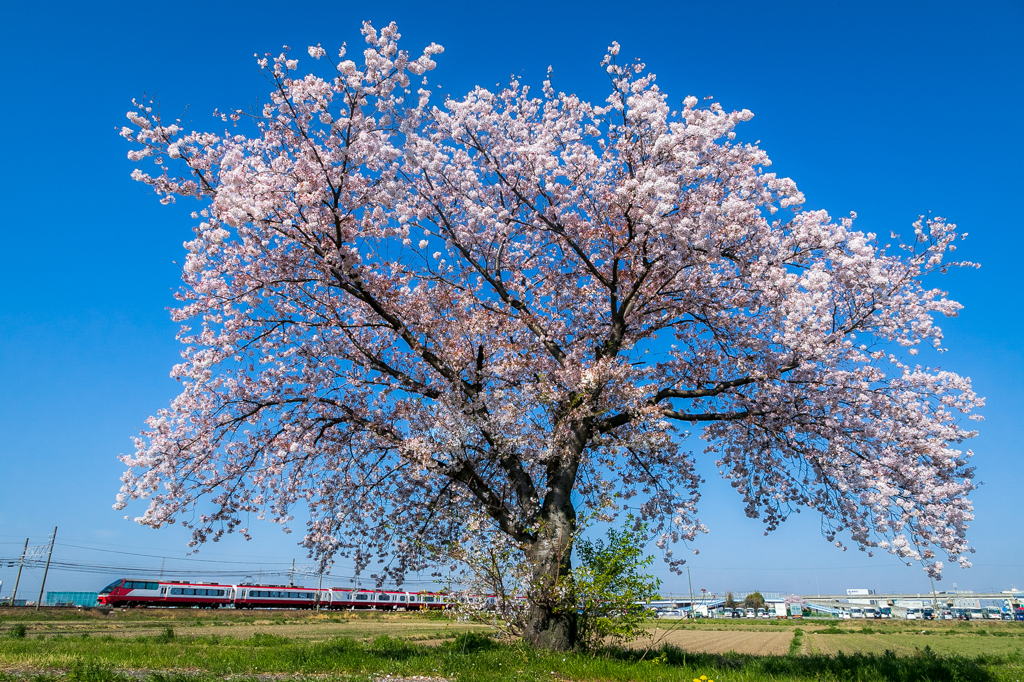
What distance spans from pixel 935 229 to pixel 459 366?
9.68 m

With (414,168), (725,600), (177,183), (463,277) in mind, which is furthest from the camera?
(725,600)

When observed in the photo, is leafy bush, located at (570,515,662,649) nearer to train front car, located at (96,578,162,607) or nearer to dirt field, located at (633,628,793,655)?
dirt field, located at (633,628,793,655)

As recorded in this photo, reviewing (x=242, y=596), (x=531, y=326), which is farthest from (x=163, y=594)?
(x=531, y=326)

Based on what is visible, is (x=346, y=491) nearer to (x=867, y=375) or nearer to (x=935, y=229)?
(x=867, y=375)

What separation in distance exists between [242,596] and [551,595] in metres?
65.4

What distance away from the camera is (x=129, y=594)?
55.8 metres

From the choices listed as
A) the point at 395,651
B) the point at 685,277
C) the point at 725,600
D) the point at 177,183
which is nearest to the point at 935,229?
the point at 685,277

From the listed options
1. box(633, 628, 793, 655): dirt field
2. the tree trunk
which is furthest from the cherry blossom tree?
box(633, 628, 793, 655): dirt field

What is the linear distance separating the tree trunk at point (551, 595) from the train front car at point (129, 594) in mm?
61930

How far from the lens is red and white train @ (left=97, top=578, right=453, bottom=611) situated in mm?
56094

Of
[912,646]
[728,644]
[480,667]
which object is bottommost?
[728,644]

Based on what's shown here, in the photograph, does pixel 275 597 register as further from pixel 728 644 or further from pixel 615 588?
pixel 615 588

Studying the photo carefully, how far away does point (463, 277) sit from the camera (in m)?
13.2

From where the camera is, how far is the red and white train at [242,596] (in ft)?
184
